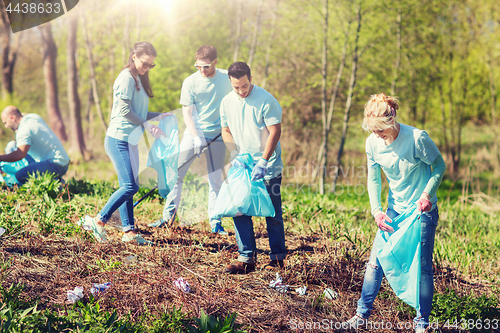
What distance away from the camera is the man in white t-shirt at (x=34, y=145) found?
4.95 metres

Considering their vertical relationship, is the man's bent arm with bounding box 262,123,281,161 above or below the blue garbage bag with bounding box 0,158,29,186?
above

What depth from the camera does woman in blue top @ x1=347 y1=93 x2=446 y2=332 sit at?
7.70ft

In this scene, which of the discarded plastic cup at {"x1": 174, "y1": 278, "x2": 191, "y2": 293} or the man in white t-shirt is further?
the man in white t-shirt

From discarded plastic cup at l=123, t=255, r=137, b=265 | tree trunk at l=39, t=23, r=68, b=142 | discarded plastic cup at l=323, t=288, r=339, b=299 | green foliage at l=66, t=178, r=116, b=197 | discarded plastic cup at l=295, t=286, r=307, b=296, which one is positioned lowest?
discarded plastic cup at l=323, t=288, r=339, b=299

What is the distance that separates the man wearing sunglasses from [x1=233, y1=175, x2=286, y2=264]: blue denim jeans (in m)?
1.02

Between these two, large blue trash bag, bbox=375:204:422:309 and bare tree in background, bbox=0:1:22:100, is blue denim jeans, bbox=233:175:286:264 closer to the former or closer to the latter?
large blue trash bag, bbox=375:204:422:309

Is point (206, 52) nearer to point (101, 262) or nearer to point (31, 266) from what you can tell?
point (101, 262)

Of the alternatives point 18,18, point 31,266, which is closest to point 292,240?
point 31,266

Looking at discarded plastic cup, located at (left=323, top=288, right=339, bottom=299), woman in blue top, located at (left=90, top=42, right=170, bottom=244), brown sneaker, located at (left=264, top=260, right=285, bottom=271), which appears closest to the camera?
discarded plastic cup, located at (left=323, top=288, right=339, bottom=299)

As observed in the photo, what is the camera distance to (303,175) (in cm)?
1070

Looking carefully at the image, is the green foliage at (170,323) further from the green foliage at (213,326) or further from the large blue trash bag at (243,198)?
the large blue trash bag at (243,198)

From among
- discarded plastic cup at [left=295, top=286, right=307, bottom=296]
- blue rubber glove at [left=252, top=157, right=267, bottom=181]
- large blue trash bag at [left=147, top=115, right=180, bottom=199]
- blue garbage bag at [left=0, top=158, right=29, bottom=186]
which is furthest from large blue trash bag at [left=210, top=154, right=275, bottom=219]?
blue garbage bag at [left=0, top=158, right=29, bottom=186]

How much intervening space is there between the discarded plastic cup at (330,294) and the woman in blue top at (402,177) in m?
0.36

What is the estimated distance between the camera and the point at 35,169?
522cm
